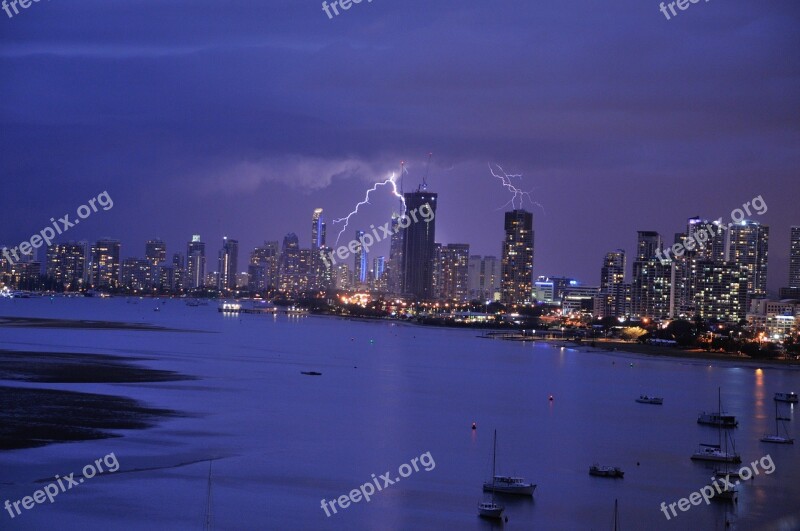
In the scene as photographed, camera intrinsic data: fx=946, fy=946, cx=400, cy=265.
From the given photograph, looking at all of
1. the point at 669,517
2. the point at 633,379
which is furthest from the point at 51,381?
the point at 633,379

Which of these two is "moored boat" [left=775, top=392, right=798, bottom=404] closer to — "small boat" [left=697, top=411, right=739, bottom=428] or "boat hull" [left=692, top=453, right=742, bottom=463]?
"small boat" [left=697, top=411, right=739, bottom=428]

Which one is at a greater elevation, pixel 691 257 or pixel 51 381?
pixel 691 257

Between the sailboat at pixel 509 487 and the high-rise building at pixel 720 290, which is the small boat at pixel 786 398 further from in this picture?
the high-rise building at pixel 720 290

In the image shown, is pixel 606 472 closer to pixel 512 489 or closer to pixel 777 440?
pixel 512 489

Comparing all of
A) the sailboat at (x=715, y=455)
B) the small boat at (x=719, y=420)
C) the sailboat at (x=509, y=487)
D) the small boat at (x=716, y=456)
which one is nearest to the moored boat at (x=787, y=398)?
the small boat at (x=719, y=420)

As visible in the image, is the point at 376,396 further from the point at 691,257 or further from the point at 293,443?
the point at 691,257

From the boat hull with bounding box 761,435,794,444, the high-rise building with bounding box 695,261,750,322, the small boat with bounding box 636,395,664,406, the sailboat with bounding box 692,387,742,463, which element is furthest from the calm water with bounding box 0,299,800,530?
the high-rise building with bounding box 695,261,750,322

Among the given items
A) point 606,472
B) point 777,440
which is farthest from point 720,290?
point 606,472

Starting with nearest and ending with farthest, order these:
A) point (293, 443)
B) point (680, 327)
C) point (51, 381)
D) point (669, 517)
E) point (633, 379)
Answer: point (669, 517)
point (293, 443)
point (51, 381)
point (633, 379)
point (680, 327)
